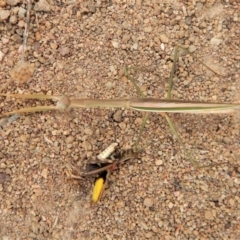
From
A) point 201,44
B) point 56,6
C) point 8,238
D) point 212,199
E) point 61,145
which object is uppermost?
point 56,6

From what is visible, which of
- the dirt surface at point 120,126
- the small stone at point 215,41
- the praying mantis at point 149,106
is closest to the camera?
the praying mantis at point 149,106

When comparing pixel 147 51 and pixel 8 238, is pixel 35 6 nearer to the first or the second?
pixel 147 51

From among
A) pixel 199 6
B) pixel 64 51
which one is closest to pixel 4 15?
pixel 64 51

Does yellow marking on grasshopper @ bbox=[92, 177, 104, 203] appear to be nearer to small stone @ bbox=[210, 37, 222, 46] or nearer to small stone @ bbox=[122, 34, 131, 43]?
small stone @ bbox=[122, 34, 131, 43]

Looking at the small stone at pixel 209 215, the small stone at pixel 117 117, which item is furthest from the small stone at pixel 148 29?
the small stone at pixel 209 215

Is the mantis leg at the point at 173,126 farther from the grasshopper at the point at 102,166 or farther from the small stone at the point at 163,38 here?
the grasshopper at the point at 102,166

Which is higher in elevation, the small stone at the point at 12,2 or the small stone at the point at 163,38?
the small stone at the point at 12,2

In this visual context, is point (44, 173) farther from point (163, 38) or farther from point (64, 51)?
point (163, 38)

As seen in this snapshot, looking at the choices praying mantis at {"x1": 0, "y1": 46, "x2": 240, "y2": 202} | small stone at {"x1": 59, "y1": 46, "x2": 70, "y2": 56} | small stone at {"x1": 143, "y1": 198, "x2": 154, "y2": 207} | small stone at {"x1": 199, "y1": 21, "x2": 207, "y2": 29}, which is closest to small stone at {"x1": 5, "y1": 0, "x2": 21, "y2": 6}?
small stone at {"x1": 59, "y1": 46, "x2": 70, "y2": 56}

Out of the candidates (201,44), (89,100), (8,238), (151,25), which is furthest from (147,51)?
(8,238)
